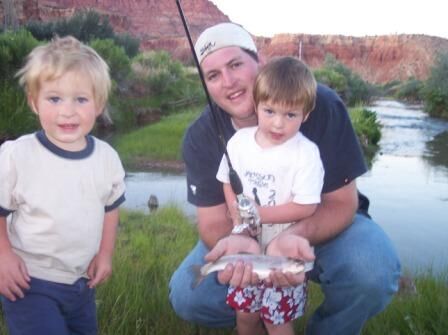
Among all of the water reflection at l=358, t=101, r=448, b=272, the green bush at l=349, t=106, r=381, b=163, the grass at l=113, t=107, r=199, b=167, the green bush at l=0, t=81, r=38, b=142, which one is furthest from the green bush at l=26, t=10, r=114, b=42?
the green bush at l=0, t=81, r=38, b=142

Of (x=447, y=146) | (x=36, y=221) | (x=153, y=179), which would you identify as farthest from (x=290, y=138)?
(x=447, y=146)

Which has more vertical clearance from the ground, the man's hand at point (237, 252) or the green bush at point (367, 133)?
the man's hand at point (237, 252)

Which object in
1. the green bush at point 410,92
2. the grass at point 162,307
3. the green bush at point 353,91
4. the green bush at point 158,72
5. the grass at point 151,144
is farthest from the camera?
the green bush at point 410,92

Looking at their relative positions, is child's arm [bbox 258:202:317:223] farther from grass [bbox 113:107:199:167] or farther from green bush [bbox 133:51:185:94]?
green bush [bbox 133:51:185:94]

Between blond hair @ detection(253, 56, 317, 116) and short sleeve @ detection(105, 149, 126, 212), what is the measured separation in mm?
777

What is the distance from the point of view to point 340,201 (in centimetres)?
299

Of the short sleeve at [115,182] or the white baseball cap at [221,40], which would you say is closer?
the short sleeve at [115,182]

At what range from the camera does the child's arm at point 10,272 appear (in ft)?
7.33

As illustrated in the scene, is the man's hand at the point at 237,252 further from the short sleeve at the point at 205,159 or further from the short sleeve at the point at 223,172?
the short sleeve at the point at 205,159

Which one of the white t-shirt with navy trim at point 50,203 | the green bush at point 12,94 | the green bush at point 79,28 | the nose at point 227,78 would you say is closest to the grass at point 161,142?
the green bush at point 12,94

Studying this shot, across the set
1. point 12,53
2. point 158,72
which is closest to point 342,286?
point 12,53

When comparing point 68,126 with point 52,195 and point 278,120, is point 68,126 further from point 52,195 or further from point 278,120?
point 278,120

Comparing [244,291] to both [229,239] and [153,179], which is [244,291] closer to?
[229,239]

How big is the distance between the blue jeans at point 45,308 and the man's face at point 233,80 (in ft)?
4.15
